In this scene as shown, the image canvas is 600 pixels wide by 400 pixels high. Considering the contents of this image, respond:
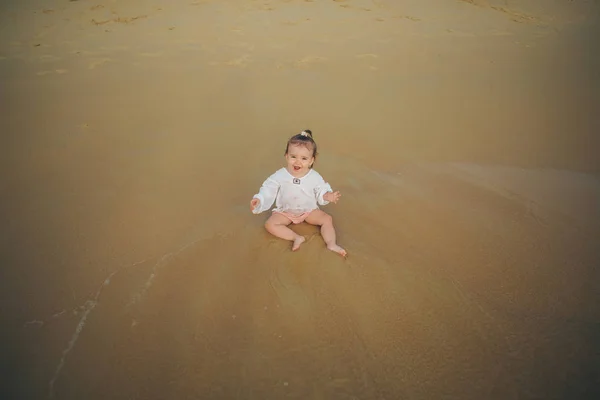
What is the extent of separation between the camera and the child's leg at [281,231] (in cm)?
267

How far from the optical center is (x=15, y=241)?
263 centimetres

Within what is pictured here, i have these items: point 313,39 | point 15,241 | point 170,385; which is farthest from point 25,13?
point 170,385

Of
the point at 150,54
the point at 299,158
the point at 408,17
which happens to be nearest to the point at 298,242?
the point at 299,158

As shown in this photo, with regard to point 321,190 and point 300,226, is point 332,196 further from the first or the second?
point 300,226

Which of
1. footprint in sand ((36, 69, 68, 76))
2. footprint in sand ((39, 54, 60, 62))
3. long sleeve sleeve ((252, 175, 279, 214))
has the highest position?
footprint in sand ((39, 54, 60, 62))

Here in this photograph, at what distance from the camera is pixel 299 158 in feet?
8.83

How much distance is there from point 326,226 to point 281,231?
30cm

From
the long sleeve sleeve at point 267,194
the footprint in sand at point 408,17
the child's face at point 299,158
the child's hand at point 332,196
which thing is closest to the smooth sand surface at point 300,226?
the long sleeve sleeve at point 267,194

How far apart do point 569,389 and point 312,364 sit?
1.13m

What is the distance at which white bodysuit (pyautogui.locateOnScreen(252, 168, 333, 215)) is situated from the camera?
2.82 m

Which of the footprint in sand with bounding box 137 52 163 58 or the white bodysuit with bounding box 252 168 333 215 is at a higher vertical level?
the footprint in sand with bounding box 137 52 163 58

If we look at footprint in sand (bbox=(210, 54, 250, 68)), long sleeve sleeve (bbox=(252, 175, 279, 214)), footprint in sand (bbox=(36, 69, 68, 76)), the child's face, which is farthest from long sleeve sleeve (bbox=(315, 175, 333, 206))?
footprint in sand (bbox=(36, 69, 68, 76))

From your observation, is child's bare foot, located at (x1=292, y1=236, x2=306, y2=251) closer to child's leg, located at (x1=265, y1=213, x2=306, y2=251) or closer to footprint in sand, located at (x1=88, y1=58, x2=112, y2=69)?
child's leg, located at (x1=265, y1=213, x2=306, y2=251)

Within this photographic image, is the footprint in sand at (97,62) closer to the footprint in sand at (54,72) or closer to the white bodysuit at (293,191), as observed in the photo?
the footprint in sand at (54,72)
